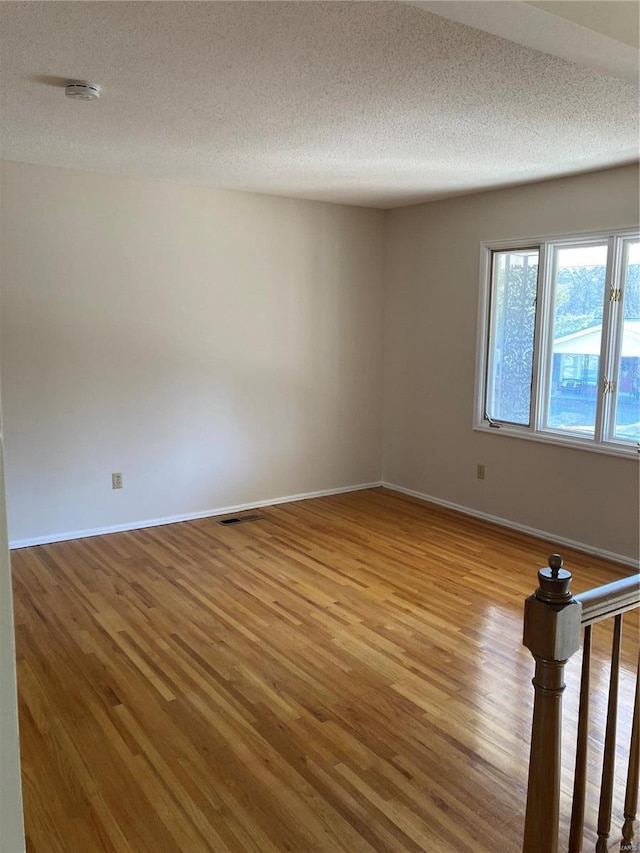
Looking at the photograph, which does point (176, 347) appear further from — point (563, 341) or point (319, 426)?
point (563, 341)

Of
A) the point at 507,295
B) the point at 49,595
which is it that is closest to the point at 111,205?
the point at 49,595

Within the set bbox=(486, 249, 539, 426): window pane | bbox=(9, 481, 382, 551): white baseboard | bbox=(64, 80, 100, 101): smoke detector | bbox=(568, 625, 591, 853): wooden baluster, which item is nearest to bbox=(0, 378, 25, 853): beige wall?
bbox=(568, 625, 591, 853): wooden baluster

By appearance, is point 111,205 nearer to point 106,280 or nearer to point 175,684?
point 106,280

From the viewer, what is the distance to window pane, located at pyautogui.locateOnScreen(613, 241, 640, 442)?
423 cm

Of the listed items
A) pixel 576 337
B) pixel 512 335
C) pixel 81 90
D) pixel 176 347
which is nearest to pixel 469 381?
pixel 512 335

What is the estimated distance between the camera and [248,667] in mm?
3010

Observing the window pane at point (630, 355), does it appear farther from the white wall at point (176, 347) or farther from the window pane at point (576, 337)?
the white wall at point (176, 347)

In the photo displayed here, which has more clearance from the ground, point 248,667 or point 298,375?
point 298,375

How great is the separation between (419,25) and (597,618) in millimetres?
1840

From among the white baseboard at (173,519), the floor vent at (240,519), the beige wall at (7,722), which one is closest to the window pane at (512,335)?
the white baseboard at (173,519)

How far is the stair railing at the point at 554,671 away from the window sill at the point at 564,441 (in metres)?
2.91

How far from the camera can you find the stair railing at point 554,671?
1400 mm

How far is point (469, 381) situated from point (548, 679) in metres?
4.08

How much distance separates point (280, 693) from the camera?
2.81 metres
